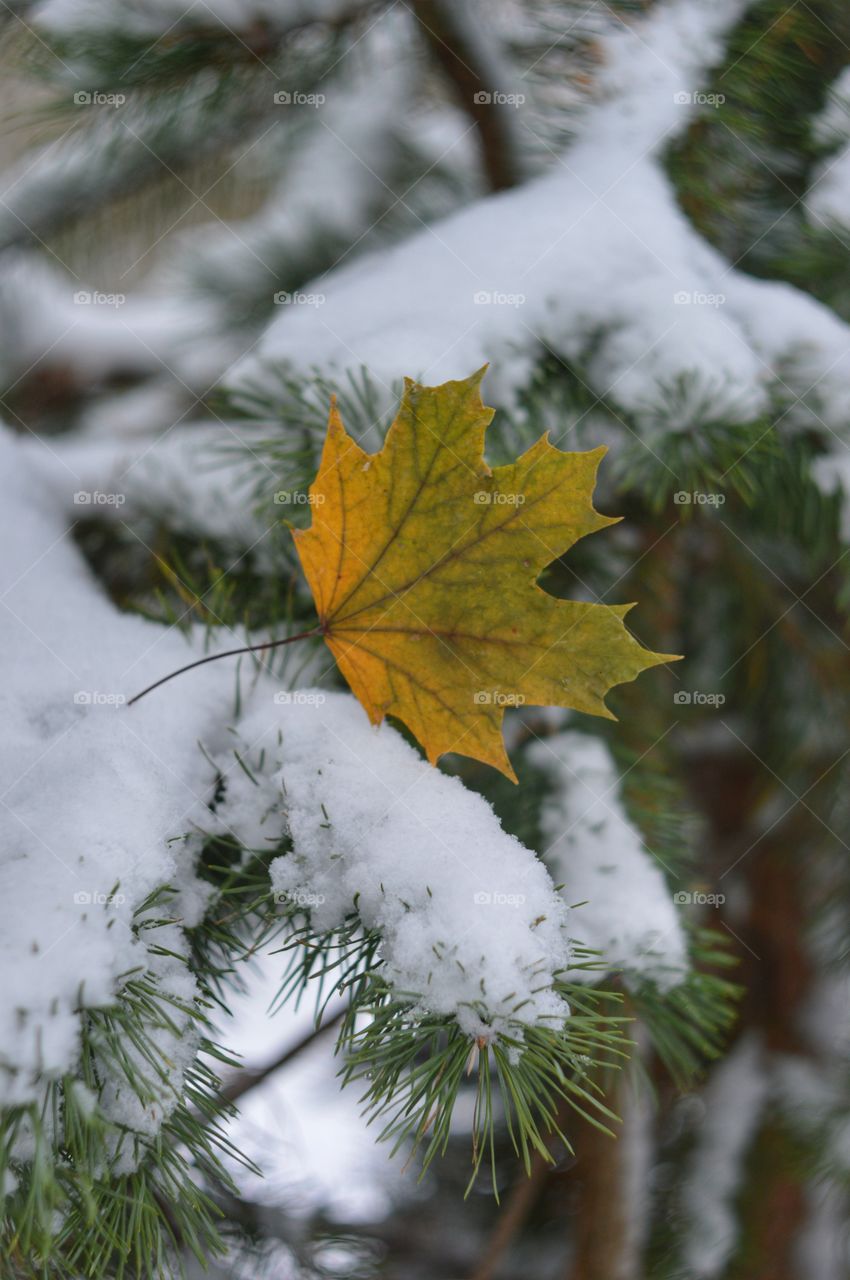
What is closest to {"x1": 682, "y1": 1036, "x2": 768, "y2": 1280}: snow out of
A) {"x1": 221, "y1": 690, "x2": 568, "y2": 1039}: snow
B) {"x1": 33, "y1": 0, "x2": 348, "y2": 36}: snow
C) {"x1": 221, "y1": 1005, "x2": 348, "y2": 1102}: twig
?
{"x1": 221, "y1": 1005, "x2": 348, "y2": 1102}: twig

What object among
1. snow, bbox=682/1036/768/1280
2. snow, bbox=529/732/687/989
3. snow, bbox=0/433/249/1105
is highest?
snow, bbox=0/433/249/1105

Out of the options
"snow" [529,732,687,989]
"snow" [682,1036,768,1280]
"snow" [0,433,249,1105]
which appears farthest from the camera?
"snow" [682,1036,768,1280]

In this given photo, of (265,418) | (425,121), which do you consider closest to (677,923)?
(265,418)

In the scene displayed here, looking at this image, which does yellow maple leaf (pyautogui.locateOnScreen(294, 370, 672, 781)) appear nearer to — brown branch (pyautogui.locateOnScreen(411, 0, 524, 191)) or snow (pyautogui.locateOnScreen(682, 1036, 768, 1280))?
brown branch (pyautogui.locateOnScreen(411, 0, 524, 191))

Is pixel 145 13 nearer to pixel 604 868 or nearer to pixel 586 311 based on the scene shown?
pixel 586 311

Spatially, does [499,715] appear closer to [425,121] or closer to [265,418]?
[265,418]

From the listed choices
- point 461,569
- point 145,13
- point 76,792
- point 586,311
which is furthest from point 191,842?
point 145,13

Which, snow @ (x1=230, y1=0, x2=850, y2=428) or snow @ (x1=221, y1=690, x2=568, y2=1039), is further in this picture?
snow @ (x1=230, y1=0, x2=850, y2=428)

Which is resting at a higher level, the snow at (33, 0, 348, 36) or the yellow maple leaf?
the snow at (33, 0, 348, 36)
